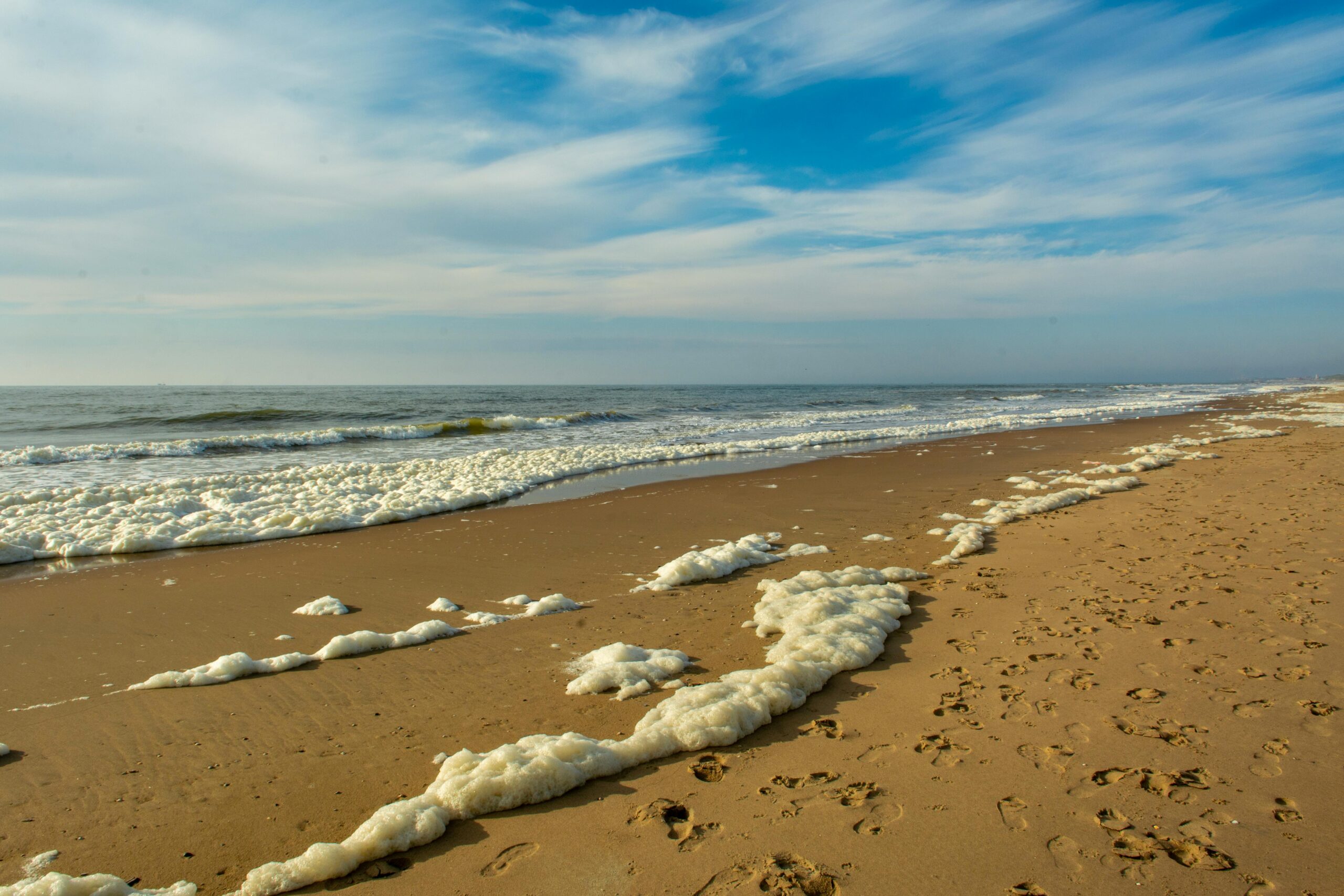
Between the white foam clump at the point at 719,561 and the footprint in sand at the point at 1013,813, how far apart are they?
3.50 meters

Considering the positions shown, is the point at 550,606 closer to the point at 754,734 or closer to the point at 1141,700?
the point at 754,734

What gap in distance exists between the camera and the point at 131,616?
17.7 feet

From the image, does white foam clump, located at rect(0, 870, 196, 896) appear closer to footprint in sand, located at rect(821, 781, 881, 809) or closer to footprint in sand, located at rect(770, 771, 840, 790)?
footprint in sand, located at rect(770, 771, 840, 790)

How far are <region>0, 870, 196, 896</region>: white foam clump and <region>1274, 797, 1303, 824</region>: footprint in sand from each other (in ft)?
12.8

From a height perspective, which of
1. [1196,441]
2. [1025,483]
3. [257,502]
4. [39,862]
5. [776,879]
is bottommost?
[39,862]

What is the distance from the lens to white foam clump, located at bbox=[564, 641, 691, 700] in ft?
12.6

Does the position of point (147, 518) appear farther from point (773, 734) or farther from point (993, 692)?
point (993, 692)

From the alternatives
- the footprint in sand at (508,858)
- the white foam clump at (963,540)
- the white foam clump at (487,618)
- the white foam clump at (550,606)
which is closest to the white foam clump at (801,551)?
the white foam clump at (963,540)

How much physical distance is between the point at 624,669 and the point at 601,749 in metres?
0.94

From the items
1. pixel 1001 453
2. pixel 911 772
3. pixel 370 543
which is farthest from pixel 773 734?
pixel 1001 453

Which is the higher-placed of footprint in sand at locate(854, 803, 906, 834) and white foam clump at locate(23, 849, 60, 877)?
footprint in sand at locate(854, 803, 906, 834)

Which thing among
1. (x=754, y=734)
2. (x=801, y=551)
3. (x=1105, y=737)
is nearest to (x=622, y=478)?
(x=801, y=551)

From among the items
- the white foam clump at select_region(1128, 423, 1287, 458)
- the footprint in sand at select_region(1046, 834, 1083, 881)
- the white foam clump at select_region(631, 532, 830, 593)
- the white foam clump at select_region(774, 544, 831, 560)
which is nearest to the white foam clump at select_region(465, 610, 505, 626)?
the white foam clump at select_region(631, 532, 830, 593)

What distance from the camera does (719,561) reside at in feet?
20.6
